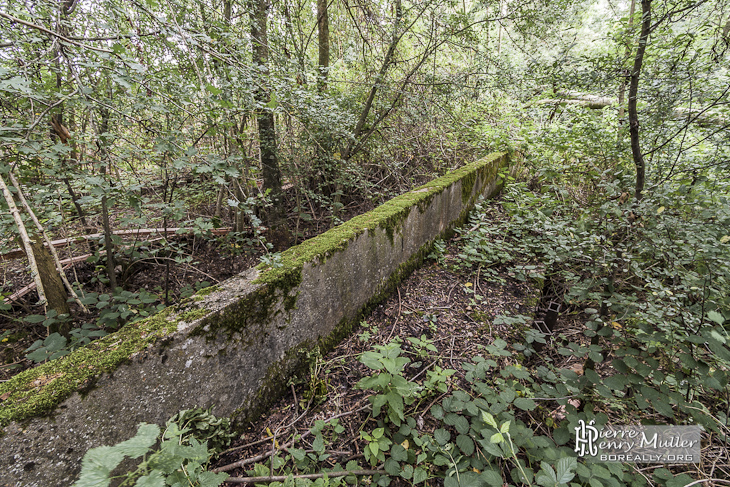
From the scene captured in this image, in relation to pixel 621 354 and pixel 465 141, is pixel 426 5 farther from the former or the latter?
pixel 621 354

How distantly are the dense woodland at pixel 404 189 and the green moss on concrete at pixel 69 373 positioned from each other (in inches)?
22.1

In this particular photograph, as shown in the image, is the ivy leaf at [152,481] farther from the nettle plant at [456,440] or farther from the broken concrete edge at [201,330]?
the nettle plant at [456,440]

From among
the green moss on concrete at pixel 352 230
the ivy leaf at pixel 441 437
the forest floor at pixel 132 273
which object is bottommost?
the ivy leaf at pixel 441 437

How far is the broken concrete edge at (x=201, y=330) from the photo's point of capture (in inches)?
43.5

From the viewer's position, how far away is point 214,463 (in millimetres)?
1566

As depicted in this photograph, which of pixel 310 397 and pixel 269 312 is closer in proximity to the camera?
pixel 269 312

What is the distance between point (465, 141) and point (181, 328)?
5882mm

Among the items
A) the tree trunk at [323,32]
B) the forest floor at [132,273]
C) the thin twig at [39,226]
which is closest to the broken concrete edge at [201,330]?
the forest floor at [132,273]

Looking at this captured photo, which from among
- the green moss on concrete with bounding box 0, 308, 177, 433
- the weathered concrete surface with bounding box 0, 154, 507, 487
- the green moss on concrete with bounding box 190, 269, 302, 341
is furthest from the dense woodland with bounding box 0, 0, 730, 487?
the green moss on concrete with bounding box 0, 308, 177, 433

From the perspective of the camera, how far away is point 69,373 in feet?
3.86

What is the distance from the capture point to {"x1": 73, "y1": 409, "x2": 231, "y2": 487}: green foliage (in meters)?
0.83

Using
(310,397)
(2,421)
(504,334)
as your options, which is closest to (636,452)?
(504,334)

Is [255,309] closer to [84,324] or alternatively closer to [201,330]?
[201,330]

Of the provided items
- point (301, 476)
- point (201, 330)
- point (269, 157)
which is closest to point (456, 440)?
point (301, 476)
